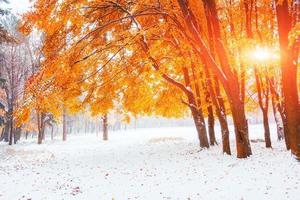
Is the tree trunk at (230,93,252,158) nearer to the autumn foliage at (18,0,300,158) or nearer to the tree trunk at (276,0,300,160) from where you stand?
the autumn foliage at (18,0,300,158)

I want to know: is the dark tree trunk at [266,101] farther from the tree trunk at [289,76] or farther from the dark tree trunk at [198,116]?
the tree trunk at [289,76]

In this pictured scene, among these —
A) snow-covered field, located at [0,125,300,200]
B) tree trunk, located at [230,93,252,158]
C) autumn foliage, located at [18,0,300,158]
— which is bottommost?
snow-covered field, located at [0,125,300,200]

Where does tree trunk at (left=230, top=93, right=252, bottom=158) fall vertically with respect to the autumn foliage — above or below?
below

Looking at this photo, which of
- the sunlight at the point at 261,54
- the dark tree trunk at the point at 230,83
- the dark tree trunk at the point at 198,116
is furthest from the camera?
the dark tree trunk at the point at 198,116

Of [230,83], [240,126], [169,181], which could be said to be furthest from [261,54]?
[169,181]

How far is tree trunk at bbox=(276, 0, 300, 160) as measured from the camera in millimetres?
9617

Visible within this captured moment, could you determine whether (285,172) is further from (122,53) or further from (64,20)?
(122,53)

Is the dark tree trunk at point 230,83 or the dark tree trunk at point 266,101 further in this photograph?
the dark tree trunk at point 266,101

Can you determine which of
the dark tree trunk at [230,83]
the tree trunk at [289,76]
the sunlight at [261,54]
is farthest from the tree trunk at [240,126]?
the sunlight at [261,54]

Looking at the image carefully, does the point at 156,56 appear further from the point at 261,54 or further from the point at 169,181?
the point at 169,181

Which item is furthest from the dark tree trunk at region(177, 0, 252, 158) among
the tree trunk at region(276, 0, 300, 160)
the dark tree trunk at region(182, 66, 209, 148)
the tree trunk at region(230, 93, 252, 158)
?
the dark tree trunk at region(182, 66, 209, 148)

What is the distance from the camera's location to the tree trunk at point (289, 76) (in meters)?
9.62

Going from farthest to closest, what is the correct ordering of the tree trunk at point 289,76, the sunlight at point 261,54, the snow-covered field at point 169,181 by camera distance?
the sunlight at point 261,54, the tree trunk at point 289,76, the snow-covered field at point 169,181

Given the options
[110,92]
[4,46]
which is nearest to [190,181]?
[110,92]
